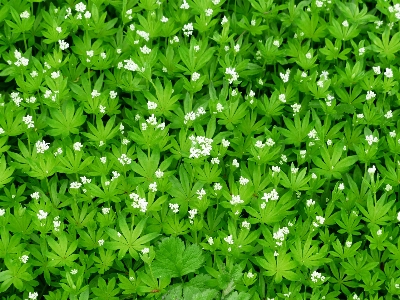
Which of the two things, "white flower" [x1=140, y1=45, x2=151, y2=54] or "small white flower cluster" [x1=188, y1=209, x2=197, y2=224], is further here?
"white flower" [x1=140, y1=45, x2=151, y2=54]

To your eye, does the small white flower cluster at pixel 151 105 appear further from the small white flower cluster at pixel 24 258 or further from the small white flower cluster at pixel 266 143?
the small white flower cluster at pixel 24 258

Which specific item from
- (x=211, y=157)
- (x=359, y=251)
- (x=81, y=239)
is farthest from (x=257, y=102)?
(x=81, y=239)

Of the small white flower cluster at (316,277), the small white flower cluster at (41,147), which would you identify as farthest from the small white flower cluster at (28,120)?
the small white flower cluster at (316,277)

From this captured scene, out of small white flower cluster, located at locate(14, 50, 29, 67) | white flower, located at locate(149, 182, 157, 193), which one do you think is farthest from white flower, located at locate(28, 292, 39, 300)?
small white flower cluster, located at locate(14, 50, 29, 67)

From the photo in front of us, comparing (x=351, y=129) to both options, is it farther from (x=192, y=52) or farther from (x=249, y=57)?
(x=192, y=52)

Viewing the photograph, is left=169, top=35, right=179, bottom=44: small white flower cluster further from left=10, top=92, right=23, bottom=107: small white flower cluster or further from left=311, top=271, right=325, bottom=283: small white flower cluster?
left=311, top=271, right=325, bottom=283: small white flower cluster

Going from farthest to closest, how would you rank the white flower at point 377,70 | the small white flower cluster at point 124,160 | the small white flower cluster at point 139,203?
the white flower at point 377,70 < the small white flower cluster at point 124,160 < the small white flower cluster at point 139,203
